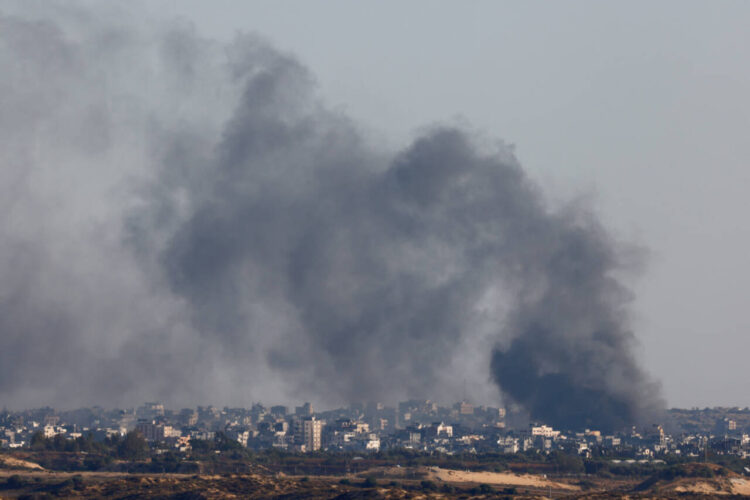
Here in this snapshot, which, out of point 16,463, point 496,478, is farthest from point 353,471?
point 16,463

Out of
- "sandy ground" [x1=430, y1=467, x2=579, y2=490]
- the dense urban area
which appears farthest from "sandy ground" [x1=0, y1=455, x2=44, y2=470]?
"sandy ground" [x1=430, y1=467, x2=579, y2=490]

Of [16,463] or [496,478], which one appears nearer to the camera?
[16,463]

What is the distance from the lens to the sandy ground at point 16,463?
125381mm

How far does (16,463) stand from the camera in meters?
127

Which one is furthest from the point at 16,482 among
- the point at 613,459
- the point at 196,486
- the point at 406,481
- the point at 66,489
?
the point at 613,459

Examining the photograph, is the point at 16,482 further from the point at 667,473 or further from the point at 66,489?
the point at 667,473

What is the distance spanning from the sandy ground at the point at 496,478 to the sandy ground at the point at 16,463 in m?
44.3

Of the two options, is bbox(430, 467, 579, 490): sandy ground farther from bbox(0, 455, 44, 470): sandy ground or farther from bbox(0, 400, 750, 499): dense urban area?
bbox(0, 455, 44, 470): sandy ground

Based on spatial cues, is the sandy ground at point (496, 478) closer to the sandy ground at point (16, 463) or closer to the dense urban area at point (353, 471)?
the dense urban area at point (353, 471)

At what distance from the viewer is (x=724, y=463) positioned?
484 feet

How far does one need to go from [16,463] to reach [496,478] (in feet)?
173

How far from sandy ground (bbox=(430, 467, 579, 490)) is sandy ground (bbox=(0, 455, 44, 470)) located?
145ft

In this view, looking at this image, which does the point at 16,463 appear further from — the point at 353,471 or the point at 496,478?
the point at 496,478

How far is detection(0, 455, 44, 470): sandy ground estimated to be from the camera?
125381 millimetres
